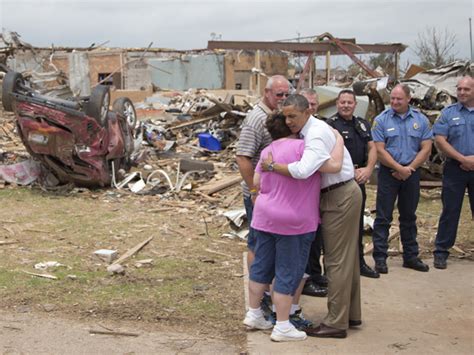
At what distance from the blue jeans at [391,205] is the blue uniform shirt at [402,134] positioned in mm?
193

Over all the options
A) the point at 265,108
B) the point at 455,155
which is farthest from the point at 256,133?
the point at 455,155

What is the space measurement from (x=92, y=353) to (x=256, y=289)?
1.27 m

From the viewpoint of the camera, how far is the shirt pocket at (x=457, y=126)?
19.7 feet

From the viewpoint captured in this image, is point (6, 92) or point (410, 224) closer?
point (410, 224)

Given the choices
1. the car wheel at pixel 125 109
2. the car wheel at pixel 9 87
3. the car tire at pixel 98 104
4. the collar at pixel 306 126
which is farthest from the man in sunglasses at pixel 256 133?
the car wheel at pixel 125 109

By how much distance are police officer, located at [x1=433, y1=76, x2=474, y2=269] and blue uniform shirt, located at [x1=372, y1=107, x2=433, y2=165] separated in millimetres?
300

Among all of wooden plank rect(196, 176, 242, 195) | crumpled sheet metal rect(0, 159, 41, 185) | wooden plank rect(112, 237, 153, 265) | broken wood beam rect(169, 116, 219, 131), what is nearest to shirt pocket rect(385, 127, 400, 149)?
wooden plank rect(112, 237, 153, 265)

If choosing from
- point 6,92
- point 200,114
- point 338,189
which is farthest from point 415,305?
point 200,114

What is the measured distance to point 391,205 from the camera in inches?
235

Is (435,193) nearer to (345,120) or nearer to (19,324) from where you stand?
(345,120)

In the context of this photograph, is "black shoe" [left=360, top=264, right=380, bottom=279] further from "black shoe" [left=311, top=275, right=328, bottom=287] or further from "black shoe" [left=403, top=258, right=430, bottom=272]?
"black shoe" [left=311, top=275, right=328, bottom=287]

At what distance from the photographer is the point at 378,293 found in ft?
17.7

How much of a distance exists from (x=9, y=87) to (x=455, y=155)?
23.7 feet

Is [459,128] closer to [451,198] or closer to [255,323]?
[451,198]
